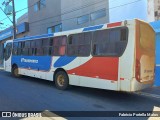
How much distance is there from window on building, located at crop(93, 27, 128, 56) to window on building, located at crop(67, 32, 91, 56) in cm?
43

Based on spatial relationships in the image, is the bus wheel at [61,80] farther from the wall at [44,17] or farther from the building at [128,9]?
the wall at [44,17]

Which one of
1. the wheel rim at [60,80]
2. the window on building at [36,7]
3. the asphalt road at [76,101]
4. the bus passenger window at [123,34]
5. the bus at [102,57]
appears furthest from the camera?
the window on building at [36,7]

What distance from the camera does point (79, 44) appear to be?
1065 centimetres

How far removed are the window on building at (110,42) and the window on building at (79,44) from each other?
0.43m

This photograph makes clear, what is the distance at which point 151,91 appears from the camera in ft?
36.9

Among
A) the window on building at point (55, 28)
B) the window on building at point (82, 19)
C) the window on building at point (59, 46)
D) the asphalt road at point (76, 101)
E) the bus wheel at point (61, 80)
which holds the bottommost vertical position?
the asphalt road at point (76, 101)

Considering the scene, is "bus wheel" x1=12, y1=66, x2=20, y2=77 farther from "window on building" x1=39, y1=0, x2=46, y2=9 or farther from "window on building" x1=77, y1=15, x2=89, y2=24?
"window on building" x1=39, y1=0, x2=46, y2=9

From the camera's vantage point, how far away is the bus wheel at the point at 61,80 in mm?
11233

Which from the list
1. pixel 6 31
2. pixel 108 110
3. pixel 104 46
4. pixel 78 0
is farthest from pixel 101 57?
pixel 6 31

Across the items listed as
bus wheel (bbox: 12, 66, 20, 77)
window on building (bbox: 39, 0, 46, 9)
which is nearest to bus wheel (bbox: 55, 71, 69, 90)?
bus wheel (bbox: 12, 66, 20, 77)

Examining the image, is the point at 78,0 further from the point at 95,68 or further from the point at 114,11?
the point at 95,68

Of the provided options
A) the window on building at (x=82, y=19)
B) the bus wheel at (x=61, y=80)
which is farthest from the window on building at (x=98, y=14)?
the bus wheel at (x=61, y=80)

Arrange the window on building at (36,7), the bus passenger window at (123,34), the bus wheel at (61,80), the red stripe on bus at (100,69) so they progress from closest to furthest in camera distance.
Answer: the bus passenger window at (123,34)
the red stripe on bus at (100,69)
the bus wheel at (61,80)
the window on building at (36,7)

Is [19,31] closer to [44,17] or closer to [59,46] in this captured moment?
[44,17]
